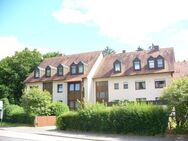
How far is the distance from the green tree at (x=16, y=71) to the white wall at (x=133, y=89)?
66.1 ft

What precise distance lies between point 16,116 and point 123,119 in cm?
1868

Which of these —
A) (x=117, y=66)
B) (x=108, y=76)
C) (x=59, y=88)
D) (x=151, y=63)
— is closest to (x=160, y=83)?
(x=151, y=63)

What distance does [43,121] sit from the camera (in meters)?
37.0

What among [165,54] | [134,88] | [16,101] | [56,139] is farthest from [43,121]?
[16,101]

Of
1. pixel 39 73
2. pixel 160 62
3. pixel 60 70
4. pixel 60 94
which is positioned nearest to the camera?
pixel 160 62

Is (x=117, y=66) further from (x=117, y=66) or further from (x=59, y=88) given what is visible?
(x=59, y=88)

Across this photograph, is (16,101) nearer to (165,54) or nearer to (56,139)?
(165,54)

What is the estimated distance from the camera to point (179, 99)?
81.9 ft

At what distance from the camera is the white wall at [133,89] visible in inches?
1870

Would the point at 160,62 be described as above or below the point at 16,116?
above

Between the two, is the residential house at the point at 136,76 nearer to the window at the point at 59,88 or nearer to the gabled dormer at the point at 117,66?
the gabled dormer at the point at 117,66

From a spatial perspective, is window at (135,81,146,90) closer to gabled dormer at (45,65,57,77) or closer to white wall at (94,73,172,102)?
white wall at (94,73,172,102)

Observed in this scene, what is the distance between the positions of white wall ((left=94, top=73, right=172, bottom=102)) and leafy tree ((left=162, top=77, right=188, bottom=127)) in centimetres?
2070

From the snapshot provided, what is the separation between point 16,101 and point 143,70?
26.6m
